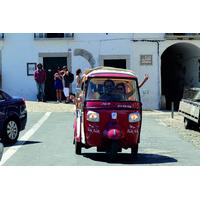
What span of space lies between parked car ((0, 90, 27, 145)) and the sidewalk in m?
0.16

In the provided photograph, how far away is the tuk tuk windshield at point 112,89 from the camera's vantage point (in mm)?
9633

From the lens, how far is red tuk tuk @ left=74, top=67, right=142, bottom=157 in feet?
30.9

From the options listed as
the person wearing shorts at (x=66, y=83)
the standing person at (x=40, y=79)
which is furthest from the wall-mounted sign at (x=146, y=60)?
the standing person at (x=40, y=79)

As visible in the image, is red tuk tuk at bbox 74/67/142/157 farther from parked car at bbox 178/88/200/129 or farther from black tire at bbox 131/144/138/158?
parked car at bbox 178/88/200/129

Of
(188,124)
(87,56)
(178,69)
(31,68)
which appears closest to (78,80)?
(31,68)

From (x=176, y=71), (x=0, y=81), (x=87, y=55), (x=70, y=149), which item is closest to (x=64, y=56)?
(x=87, y=55)

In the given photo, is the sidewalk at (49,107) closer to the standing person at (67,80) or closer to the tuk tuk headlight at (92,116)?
the standing person at (67,80)

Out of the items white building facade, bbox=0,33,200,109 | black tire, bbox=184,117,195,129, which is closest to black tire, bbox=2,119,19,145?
white building facade, bbox=0,33,200,109

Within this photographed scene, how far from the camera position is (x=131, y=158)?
9.83m

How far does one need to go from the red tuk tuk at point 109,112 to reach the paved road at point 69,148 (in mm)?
292

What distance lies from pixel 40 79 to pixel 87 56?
7.02 ft

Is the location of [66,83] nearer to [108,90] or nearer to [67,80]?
[67,80]

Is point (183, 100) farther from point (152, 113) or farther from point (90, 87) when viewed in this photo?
point (90, 87)

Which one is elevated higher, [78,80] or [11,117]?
[78,80]
